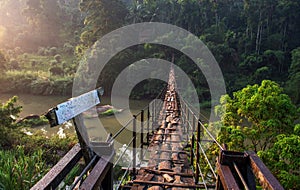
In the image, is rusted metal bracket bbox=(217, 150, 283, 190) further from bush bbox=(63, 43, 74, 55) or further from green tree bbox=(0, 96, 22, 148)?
bush bbox=(63, 43, 74, 55)

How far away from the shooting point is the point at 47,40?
114 feet

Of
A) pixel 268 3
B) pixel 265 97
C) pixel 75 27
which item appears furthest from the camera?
pixel 75 27

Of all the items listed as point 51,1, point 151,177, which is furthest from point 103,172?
point 51,1

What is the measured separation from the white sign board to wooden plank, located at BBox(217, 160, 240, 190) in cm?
68

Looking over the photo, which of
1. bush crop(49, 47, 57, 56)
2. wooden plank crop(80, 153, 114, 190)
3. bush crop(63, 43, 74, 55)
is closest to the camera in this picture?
wooden plank crop(80, 153, 114, 190)

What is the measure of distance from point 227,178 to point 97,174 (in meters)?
0.57

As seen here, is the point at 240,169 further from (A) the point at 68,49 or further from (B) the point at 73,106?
(A) the point at 68,49

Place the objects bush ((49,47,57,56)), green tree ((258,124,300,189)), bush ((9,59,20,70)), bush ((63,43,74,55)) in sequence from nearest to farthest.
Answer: green tree ((258,124,300,189))
bush ((9,59,20,70))
bush ((49,47,57,56))
bush ((63,43,74,55))

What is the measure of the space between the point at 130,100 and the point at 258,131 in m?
14.3

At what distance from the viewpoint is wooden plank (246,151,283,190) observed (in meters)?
0.83

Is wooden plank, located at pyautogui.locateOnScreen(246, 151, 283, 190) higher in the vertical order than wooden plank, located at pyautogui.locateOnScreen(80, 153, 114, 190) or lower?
higher

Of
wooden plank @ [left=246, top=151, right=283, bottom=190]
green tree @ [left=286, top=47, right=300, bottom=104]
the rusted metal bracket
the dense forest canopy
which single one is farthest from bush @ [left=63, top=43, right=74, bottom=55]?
wooden plank @ [left=246, top=151, right=283, bottom=190]

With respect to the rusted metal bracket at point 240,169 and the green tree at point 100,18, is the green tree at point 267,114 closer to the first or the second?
the rusted metal bracket at point 240,169

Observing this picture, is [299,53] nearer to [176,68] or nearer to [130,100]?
[176,68]
